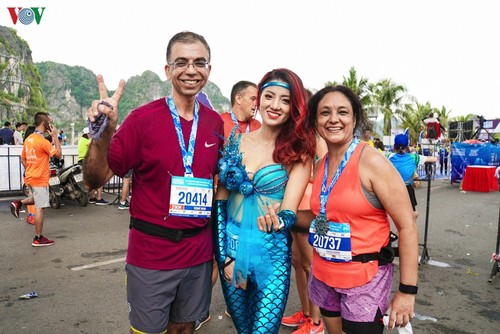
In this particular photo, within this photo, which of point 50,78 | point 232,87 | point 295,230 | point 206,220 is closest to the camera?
point 206,220

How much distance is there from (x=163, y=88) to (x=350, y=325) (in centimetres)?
13903

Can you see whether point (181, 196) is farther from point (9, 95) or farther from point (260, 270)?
point (9, 95)

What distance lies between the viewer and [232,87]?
14.5 feet

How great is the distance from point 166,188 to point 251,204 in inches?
18.5

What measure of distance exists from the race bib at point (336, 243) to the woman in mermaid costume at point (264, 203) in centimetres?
19

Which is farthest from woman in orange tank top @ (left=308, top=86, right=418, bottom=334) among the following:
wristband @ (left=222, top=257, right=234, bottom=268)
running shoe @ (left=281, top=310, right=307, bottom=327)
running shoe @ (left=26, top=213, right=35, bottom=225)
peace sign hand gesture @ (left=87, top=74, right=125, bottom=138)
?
running shoe @ (left=26, top=213, right=35, bottom=225)

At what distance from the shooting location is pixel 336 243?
2018 mm

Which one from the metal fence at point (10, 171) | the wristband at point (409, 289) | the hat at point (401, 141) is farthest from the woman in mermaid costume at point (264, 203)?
the metal fence at point (10, 171)

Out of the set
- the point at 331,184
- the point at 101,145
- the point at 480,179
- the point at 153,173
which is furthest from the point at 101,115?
the point at 480,179

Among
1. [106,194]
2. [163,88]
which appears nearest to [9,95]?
[106,194]

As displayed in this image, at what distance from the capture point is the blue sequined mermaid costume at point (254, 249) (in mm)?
2084

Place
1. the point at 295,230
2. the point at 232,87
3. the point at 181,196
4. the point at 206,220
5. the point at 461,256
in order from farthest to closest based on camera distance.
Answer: the point at 461,256 → the point at 232,87 → the point at 295,230 → the point at 206,220 → the point at 181,196

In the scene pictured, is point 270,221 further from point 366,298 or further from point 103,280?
point 103,280

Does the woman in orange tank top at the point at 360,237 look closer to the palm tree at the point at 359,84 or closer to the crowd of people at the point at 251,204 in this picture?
the crowd of people at the point at 251,204
